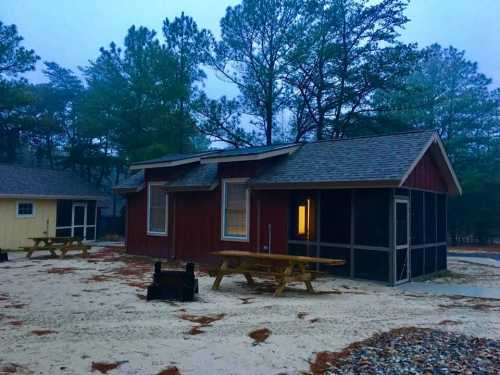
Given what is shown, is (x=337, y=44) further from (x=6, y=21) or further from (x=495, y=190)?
(x=6, y=21)

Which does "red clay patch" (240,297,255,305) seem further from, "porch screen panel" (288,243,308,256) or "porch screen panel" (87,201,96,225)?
"porch screen panel" (87,201,96,225)

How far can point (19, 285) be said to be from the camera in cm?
890

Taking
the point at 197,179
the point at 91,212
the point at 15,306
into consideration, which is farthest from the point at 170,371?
the point at 91,212

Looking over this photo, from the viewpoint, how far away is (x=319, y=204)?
10.7 metres

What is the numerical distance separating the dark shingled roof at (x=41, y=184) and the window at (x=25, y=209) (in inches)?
23.2

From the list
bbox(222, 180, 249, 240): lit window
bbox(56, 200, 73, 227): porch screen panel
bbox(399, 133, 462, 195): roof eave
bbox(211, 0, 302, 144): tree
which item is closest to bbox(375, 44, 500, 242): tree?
bbox(211, 0, 302, 144): tree

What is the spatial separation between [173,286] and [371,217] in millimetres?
4784

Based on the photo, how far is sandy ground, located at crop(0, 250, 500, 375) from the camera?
448cm

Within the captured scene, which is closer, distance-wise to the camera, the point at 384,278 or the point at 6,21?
the point at 384,278

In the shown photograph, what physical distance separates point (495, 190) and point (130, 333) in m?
26.2

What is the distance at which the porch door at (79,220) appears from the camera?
2003 cm

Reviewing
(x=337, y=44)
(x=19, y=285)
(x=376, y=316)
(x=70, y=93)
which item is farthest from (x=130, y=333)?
(x=70, y=93)

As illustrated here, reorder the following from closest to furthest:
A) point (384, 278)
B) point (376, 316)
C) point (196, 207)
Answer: point (376, 316) < point (384, 278) < point (196, 207)

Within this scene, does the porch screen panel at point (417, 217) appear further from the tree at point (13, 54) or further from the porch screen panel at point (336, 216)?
the tree at point (13, 54)
